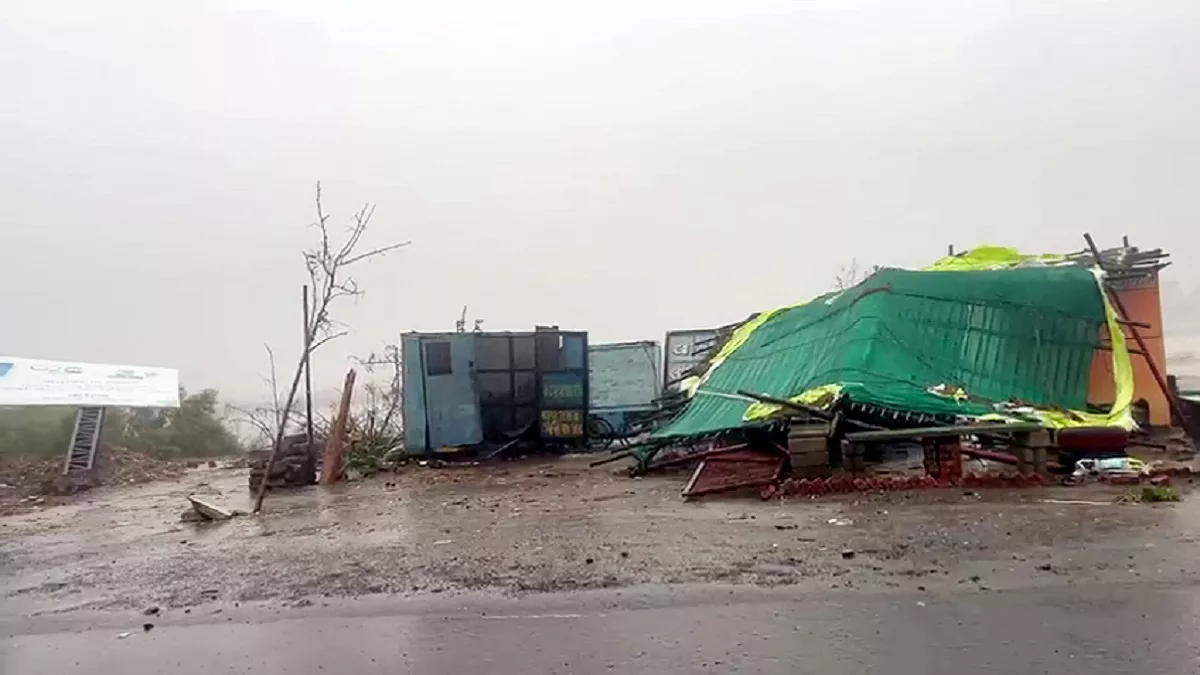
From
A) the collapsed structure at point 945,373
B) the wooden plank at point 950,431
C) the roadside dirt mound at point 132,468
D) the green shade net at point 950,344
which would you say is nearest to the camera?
the wooden plank at point 950,431

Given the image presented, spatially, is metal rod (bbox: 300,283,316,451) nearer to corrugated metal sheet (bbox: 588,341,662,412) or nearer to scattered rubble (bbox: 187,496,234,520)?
scattered rubble (bbox: 187,496,234,520)

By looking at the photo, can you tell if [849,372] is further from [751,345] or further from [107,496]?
[107,496]

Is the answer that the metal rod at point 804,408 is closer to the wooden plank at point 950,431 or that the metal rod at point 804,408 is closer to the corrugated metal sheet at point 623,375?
the wooden plank at point 950,431

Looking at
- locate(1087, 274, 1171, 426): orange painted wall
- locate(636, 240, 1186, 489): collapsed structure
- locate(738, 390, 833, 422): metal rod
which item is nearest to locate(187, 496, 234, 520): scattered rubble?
locate(636, 240, 1186, 489): collapsed structure

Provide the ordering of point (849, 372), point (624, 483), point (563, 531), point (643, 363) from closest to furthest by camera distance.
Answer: point (563, 531), point (849, 372), point (624, 483), point (643, 363)

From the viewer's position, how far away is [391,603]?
636 cm

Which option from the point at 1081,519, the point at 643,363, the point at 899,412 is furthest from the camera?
the point at 643,363

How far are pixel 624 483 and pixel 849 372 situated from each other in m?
3.56

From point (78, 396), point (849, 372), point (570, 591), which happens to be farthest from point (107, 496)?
point (570, 591)

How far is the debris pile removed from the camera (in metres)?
16.2

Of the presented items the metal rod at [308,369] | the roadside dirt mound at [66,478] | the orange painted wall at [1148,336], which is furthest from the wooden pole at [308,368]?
the orange painted wall at [1148,336]

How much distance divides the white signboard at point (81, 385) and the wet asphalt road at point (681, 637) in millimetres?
15373

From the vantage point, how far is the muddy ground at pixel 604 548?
6391 mm

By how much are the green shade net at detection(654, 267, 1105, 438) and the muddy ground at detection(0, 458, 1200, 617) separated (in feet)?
7.21
